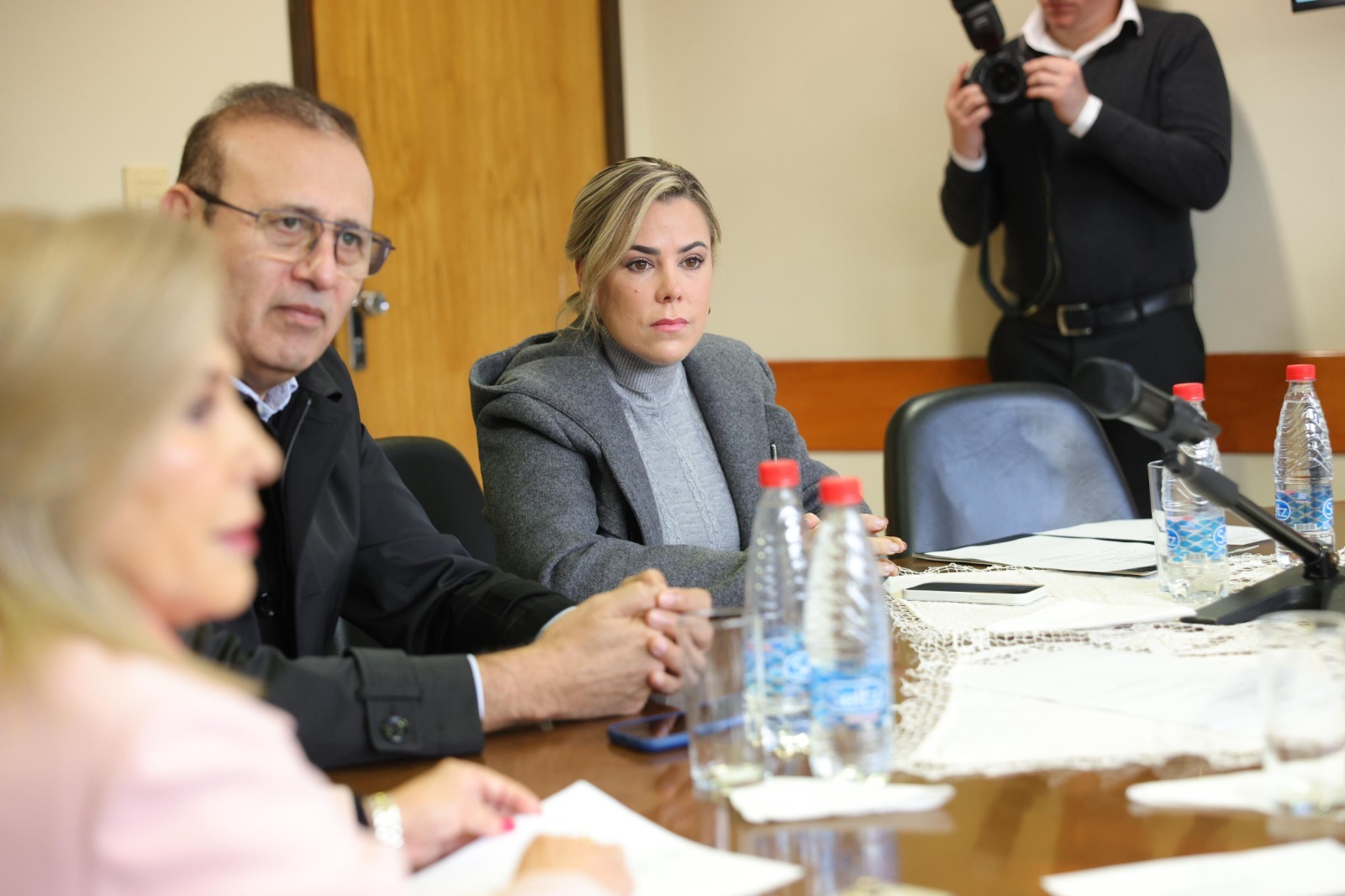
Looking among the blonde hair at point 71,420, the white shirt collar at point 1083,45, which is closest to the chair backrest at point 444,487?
the blonde hair at point 71,420

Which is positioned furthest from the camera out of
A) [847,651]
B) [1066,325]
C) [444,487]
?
[1066,325]

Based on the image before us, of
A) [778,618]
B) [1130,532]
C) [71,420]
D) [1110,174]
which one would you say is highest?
[1110,174]

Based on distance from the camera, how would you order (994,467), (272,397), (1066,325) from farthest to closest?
(1066,325), (994,467), (272,397)

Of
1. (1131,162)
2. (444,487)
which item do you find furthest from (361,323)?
(1131,162)

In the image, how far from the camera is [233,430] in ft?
2.42

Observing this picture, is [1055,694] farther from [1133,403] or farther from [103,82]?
[103,82]

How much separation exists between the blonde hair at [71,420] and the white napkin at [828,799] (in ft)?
1.58

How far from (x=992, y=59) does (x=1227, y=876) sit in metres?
2.72

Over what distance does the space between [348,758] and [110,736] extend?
0.54 metres

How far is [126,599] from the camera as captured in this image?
2.23 feet

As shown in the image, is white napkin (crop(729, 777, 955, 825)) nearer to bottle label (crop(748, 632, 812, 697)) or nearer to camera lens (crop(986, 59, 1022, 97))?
bottle label (crop(748, 632, 812, 697))

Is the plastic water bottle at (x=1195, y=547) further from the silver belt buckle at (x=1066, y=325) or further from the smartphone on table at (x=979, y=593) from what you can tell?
the silver belt buckle at (x=1066, y=325)

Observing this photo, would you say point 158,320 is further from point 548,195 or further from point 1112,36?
point 548,195

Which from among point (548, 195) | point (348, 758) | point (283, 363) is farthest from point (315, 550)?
point (548, 195)
